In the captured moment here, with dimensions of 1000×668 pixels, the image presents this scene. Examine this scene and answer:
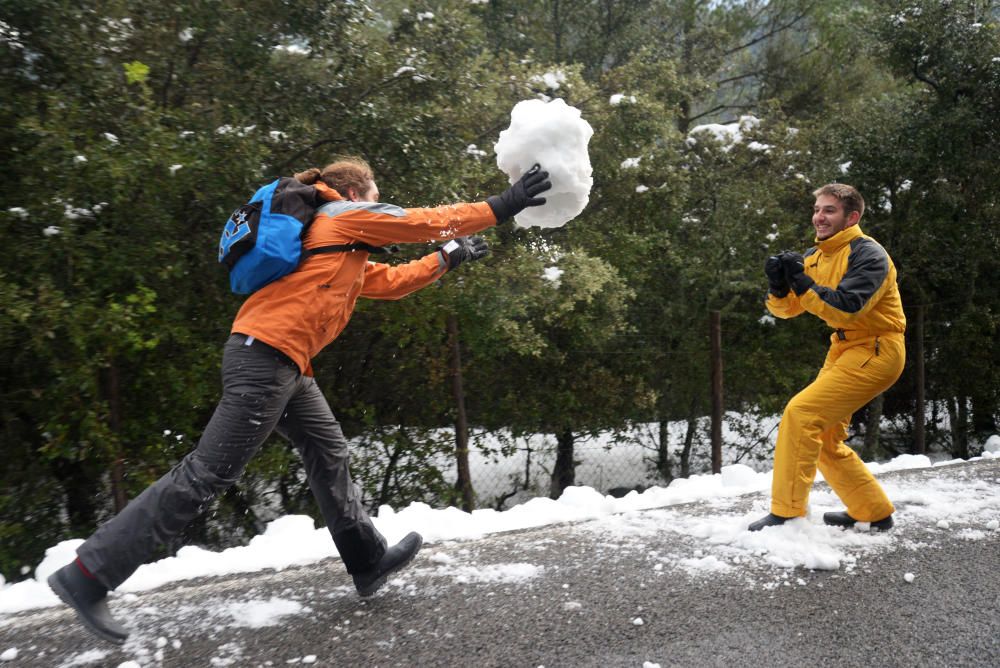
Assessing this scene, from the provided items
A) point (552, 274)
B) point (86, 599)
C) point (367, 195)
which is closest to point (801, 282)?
point (367, 195)

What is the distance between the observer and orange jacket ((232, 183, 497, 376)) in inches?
112

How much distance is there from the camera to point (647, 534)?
13.4ft

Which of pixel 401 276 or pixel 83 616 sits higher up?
pixel 401 276

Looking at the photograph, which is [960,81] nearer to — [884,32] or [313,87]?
[884,32]

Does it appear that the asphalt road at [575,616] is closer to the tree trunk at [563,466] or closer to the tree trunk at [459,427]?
the tree trunk at [459,427]

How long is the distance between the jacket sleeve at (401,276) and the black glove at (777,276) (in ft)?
5.38

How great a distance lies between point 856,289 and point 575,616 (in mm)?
2011

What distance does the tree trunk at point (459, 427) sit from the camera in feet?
25.6

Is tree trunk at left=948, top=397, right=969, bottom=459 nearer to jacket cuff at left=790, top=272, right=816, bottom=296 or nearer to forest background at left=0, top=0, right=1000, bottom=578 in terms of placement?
forest background at left=0, top=0, right=1000, bottom=578

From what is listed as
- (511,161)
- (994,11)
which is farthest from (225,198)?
(994,11)

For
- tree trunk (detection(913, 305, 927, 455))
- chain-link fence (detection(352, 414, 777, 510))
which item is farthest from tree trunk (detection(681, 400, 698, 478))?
tree trunk (detection(913, 305, 927, 455))

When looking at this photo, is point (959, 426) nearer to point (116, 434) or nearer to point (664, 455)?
point (664, 455)

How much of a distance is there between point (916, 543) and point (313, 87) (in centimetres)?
543

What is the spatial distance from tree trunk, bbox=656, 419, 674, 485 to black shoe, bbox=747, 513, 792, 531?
6596 millimetres
